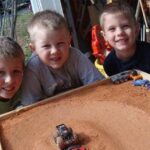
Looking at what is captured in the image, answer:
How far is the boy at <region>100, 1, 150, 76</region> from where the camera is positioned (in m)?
1.28

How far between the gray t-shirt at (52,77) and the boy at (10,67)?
0.05 meters

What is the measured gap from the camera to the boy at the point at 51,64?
111 cm

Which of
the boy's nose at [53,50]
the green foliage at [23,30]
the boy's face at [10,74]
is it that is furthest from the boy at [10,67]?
the green foliage at [23,30]

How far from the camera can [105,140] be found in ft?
2.50

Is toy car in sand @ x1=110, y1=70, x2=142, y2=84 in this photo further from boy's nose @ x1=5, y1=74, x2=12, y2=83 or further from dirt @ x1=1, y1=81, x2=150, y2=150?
boy's nose @ x1=5, y1=74, x2=12, y2=83

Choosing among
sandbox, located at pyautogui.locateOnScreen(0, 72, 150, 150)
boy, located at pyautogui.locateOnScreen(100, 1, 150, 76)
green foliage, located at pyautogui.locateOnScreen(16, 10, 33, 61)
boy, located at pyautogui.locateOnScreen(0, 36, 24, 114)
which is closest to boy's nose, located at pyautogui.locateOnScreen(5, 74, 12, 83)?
boy, located at pyautogui.locateOnScreen(0, 36, 24, 114)

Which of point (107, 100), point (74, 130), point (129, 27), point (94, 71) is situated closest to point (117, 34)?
point (129, 27)

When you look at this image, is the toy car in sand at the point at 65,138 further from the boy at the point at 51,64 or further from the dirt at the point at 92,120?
the boy at the point at 51,64

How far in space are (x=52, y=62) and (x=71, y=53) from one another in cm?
12

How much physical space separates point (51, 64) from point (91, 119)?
0.34 meters

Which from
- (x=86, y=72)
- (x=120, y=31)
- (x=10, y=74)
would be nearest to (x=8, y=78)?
(x=10, y=74)

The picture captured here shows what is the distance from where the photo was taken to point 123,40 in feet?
4.21

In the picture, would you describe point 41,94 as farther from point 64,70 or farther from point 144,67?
point 144,67

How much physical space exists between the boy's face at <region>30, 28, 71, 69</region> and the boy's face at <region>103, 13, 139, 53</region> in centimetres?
24
